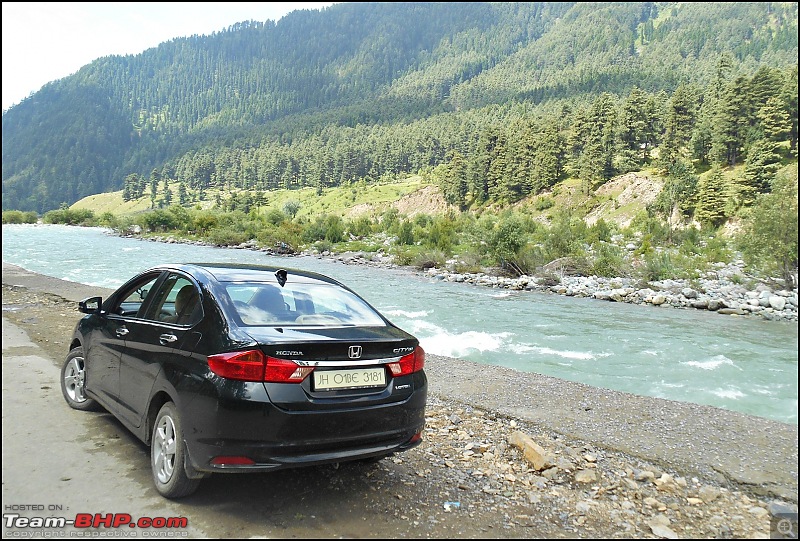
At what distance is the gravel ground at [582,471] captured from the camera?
142 inches

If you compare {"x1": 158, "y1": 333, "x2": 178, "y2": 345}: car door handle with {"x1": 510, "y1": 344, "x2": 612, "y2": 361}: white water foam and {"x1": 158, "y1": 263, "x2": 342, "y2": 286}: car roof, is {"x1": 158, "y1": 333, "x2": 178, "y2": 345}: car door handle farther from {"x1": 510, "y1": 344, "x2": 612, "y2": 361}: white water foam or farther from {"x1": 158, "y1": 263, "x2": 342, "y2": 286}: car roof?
{"x1": 510, "y1": 344, "x2": 612, "y2": 361}: white water foam

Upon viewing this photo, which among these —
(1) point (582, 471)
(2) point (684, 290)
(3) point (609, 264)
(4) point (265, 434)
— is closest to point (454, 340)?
(1) point (582, 471)

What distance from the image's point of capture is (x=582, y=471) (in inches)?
175

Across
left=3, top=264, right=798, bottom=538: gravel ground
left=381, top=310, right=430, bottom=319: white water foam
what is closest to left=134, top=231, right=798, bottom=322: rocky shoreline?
left=381, top=310, right=430, bottom=319: white water foam

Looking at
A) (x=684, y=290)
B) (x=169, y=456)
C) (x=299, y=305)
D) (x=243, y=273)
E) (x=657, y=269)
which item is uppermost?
(x=243, y=273)

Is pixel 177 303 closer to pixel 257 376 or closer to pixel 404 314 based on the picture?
pixel 257 376

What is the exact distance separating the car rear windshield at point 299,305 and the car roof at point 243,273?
0.10m

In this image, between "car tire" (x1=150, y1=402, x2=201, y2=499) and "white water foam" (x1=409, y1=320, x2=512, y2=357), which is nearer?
"car tire" (x1=150, y1=402, x2=201, y2=499)

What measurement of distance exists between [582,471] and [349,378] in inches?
90.0

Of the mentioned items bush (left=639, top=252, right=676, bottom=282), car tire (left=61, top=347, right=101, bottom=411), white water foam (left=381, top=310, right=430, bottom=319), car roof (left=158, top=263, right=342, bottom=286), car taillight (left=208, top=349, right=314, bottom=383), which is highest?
car roof (left=158, top=263, right=342, bottom=286)

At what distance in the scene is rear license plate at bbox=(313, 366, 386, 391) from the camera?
3410 millimetres

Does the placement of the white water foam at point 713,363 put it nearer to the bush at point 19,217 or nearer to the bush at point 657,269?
the bush at point 657,269

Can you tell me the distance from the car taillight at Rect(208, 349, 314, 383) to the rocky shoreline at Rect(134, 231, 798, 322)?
14.9 meters

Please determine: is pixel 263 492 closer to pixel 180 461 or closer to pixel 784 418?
pixel 180 461
